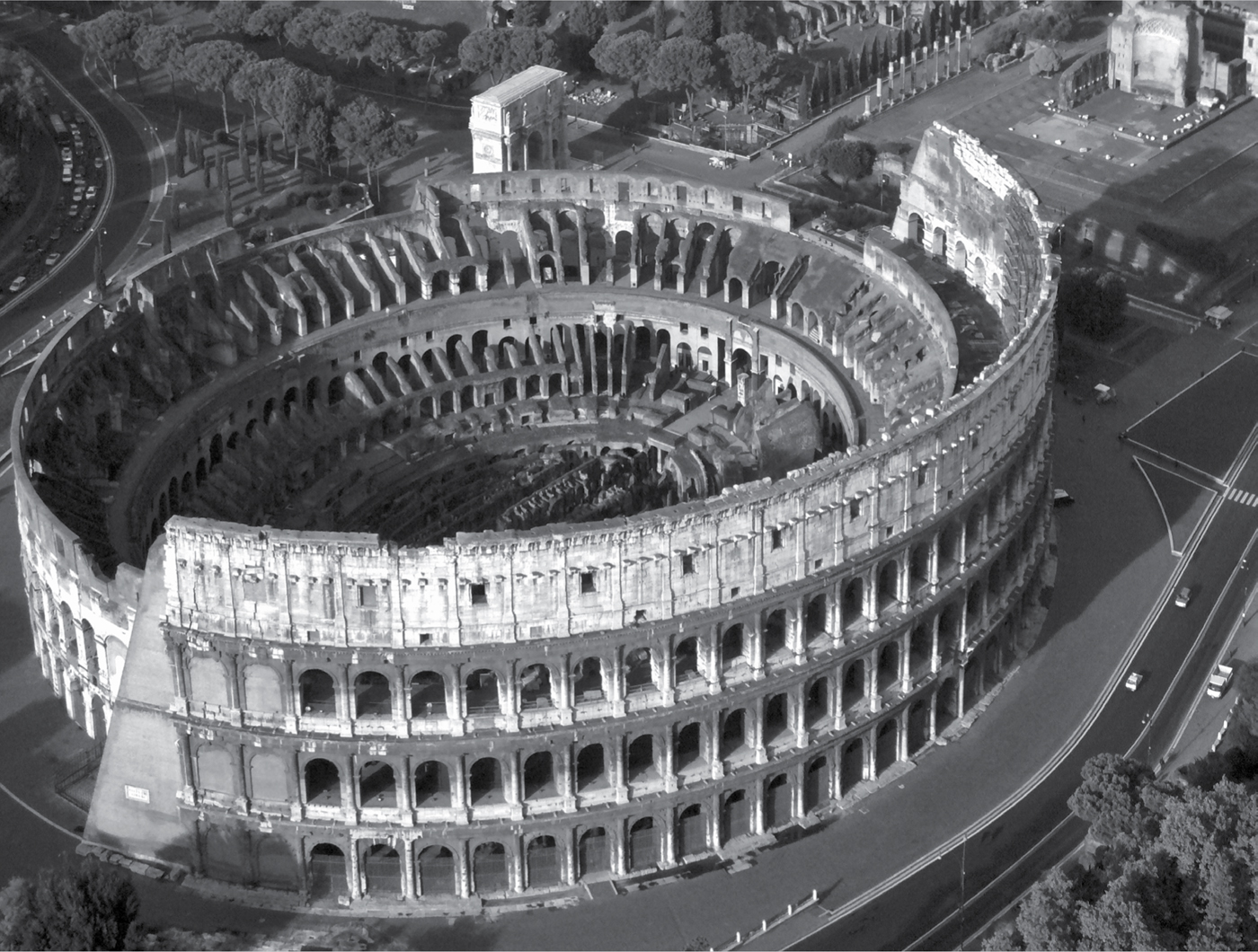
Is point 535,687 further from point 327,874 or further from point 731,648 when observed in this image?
point 327,874

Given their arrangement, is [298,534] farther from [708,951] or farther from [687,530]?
[708,951]

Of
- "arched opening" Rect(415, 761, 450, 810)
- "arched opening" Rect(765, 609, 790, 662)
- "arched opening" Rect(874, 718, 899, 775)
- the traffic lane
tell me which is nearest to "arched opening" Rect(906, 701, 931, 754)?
"arched opening" Rect(874, 718, 899, 775)

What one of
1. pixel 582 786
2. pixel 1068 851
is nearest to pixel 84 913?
pixel 582 786

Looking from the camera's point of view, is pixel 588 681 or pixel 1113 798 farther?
pixel 588 681

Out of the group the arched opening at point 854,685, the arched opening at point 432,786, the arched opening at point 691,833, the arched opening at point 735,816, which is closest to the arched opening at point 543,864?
the arched opening at point 432,786

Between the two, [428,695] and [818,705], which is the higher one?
[428,695]

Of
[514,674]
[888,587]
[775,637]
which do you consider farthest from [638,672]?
[888,587]

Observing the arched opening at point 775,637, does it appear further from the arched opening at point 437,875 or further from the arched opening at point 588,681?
the arched opening at point 437,875
